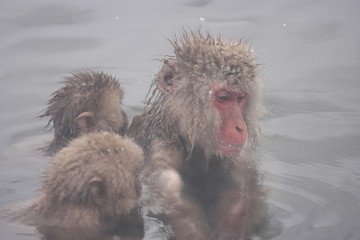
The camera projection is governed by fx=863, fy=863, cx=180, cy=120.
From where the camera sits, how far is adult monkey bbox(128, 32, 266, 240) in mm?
6934

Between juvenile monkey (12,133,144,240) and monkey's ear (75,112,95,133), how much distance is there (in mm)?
932

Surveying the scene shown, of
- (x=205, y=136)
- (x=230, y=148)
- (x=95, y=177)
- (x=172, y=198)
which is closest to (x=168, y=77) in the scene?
(x=205, y=136)

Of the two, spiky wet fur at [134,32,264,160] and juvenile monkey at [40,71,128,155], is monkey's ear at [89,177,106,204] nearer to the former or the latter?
spiky wet fur at [134,32,264,160]

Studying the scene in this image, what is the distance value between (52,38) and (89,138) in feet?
19.9

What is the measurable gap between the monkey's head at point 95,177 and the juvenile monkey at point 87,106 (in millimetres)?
1086

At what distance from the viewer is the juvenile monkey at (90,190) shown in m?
6.45

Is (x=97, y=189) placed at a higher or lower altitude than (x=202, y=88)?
lower

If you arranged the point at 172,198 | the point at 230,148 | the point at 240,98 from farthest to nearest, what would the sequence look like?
the point at 240,98 → the point at 230,148 → the point at 172,198

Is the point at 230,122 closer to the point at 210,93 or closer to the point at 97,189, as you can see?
the point at 210,93

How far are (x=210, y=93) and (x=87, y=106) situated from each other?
1267 millimetres

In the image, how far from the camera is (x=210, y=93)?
7.12 m

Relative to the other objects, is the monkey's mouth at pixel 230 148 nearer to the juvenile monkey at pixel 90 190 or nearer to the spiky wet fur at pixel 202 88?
the spiky wet fur at pixel 202 88

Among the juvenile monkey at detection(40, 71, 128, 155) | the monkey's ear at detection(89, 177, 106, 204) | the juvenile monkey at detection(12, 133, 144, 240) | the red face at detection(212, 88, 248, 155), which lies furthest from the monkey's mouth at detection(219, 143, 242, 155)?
the juvenile monkey at detection(40, 71, 128, 155)

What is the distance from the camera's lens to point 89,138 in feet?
21.8
